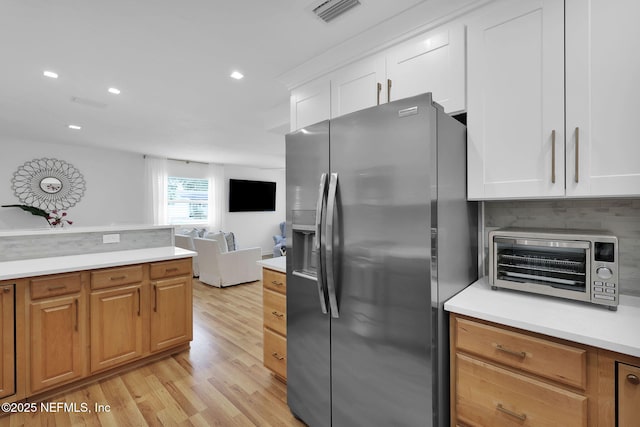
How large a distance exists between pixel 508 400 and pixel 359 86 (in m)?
1.91

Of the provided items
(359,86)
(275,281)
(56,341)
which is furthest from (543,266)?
(56,341)

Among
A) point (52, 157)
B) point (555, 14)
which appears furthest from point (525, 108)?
point (52, 157)

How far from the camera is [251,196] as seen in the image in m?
8.20

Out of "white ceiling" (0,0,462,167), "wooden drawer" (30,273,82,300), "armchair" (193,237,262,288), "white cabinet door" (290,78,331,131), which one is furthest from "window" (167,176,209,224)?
"white cabinet door" (290,78,331,131)

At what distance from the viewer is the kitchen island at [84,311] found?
6.47ft

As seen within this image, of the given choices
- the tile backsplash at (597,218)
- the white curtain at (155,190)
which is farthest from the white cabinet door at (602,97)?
the white curtain at (155,190)

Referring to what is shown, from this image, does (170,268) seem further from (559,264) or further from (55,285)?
(559,264)

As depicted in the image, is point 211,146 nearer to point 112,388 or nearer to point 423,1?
point 112,388

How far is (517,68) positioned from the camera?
144cm

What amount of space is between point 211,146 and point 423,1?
467 cm

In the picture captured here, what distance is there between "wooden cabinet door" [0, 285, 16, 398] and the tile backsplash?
318 centimetres

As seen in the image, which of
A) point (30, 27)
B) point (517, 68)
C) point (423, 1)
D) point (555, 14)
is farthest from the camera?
point (30, 27)

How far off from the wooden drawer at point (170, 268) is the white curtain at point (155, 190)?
4.35 m

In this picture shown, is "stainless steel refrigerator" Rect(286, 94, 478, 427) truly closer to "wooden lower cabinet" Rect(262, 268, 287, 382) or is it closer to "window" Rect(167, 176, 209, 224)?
"wooden lower cabinet" Rect(262, 268, 287, 382)
